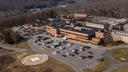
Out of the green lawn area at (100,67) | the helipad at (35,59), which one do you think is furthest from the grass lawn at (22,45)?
the green lawn area at (100,67)

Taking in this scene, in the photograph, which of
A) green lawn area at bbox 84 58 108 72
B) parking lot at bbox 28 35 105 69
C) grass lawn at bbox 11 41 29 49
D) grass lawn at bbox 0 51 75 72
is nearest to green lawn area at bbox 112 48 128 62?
parking lot at bbox 28 35 105 69

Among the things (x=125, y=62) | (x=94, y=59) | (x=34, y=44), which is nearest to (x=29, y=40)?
(x=34, y=44)

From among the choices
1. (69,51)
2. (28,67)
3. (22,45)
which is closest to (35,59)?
(28,67)

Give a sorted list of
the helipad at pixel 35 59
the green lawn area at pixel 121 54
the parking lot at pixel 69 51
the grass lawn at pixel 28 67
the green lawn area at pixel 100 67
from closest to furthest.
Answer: the green lawn area at pixel 100 67, the grass lawn at pixel 28 67, the green lawn area at pixel 121 54, the parking lot at pixel 69 51, the helipad at pixel 35 59

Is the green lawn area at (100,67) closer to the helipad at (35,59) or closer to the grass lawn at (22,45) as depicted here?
the helipad at (35,59)

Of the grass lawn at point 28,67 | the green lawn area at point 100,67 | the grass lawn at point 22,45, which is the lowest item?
the grass lawn at point 28,67

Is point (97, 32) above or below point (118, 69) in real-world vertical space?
above

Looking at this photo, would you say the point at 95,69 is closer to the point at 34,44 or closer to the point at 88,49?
the point at 88,49
